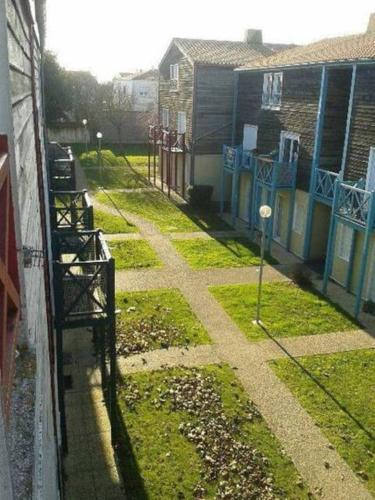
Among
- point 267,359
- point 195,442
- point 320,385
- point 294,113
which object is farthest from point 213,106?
point 195,442

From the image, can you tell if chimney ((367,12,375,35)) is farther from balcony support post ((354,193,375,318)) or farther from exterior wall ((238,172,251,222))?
balcony support post ((354,193,375,318))

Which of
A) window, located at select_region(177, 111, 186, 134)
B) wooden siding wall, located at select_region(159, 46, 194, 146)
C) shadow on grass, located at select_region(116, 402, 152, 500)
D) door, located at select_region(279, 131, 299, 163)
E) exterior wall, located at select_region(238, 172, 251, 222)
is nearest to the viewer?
shadow on grass, located at select_region(116, 402, 152, 500)

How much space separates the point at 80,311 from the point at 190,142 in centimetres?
1966

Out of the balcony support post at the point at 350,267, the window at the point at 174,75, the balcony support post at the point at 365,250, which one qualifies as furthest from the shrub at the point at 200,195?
the balcony support post at the point at 365,250

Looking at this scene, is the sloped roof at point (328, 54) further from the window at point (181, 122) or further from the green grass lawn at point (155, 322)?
the green grass lawn at point (155, 322)

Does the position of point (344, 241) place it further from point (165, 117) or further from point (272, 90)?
point (165, 117)

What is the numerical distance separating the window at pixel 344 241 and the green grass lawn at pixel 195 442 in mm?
7655

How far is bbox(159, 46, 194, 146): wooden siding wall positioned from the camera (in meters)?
27.5

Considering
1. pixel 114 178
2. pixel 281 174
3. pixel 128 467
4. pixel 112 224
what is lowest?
pixel 128 467

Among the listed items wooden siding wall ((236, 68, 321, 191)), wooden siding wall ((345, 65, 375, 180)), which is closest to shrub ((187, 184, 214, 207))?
wooden siding wall ((236, 68, 321, 191))

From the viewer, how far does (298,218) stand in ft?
66.7

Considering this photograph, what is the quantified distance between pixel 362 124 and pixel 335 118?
224cm

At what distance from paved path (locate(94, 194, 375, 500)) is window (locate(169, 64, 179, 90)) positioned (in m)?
14.4

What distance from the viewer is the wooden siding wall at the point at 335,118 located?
1777 cm
